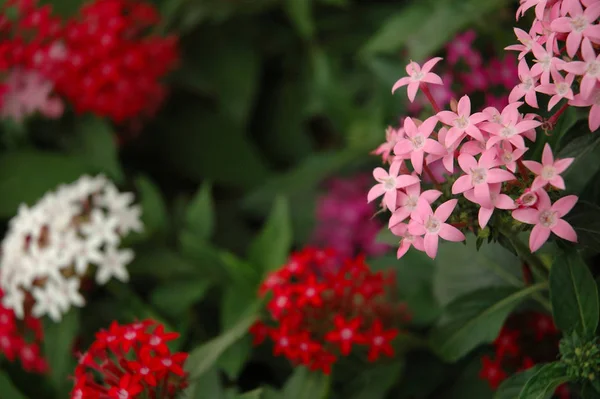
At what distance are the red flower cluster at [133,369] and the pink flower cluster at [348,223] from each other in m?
0.66

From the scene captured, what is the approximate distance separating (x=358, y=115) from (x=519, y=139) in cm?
94

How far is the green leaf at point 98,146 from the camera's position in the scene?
1.43 m

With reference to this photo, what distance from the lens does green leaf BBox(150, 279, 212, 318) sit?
123 cm

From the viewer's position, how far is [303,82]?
179 cm

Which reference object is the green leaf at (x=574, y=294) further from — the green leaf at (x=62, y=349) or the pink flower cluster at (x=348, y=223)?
the green leaf at (x=62, y=349)

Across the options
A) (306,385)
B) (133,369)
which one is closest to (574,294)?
(306,385)

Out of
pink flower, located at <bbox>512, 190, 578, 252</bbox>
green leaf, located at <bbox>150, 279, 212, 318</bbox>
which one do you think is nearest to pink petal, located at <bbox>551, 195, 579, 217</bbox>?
pink flower, located at <bbox>512, 190, 578, 252</bbox>

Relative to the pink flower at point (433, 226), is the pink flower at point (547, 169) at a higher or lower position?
higher

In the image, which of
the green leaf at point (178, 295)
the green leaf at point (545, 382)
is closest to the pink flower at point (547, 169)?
the green leaf at point (545, 382)

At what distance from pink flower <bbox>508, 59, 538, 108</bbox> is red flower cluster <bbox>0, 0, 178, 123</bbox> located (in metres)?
0.97

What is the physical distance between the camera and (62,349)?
117 cm

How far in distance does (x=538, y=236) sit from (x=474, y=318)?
285 mm

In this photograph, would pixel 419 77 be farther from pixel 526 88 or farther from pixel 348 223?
pixel 348 223

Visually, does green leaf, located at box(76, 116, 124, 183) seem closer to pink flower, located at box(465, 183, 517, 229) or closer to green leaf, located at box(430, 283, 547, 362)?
green leaf, located at box(430, 283, 547, 362)
